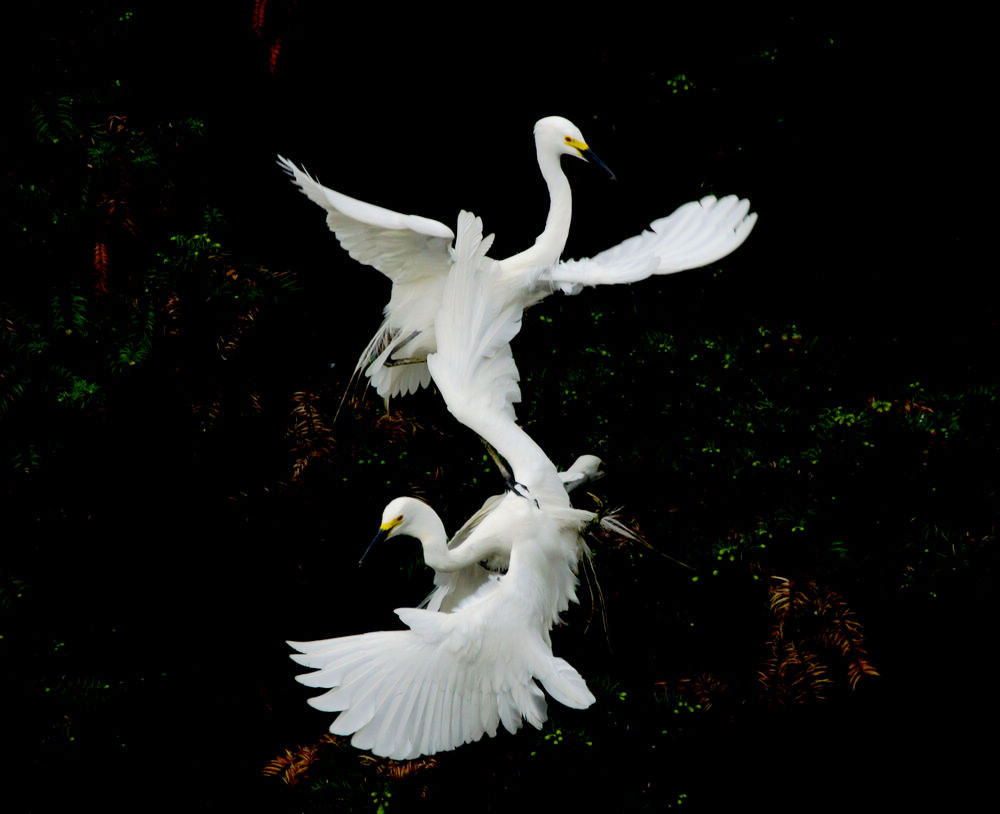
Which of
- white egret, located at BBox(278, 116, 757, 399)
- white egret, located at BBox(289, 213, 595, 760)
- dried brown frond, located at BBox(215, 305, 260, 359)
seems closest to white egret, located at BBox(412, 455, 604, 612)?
white egret, located at BBox(289, 213, 595, 760)

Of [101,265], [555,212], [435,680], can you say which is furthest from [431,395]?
[435,680]

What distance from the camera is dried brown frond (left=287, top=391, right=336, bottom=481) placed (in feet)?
11.4

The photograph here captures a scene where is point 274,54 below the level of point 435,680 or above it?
above

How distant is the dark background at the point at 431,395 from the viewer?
10.9 ft

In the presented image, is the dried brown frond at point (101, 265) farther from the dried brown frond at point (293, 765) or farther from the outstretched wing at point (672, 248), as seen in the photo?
the dried brown frond at point (293, 765)

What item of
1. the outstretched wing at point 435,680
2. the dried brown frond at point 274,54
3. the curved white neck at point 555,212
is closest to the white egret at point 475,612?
the outstretched wing at point 435,680

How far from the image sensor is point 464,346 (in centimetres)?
342

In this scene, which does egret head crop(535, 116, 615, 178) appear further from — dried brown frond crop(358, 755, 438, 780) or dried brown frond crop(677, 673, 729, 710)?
dried brown frond crop(358, 755, 438, 780)

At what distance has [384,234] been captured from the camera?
333 centimetres

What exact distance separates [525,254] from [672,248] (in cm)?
45

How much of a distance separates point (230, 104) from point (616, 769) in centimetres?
245

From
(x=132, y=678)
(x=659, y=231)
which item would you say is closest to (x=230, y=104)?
(x=659, y=231)

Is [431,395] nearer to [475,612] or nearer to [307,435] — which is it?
[307,435]

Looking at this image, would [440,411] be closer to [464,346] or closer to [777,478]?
[464,346]
